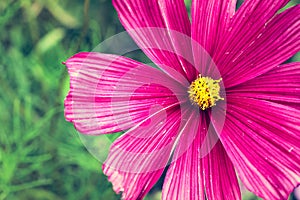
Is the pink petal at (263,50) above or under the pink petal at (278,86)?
above

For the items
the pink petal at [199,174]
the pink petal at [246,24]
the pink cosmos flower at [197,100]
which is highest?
the pink petal at [246,24]

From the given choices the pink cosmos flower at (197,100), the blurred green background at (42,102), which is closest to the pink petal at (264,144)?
the pink cosmos flower at (197,100)

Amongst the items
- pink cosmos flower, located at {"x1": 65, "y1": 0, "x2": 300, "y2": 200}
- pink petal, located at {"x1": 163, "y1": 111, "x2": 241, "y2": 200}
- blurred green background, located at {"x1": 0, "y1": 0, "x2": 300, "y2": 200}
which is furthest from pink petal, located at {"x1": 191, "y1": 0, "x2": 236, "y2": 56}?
blurred green background, located at {"x1": 0, "y1": 0, "x2": 300, "y2": 200}

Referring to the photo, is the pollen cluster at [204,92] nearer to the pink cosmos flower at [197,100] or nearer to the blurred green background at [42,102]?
the pink cosmos flower at [197,100]

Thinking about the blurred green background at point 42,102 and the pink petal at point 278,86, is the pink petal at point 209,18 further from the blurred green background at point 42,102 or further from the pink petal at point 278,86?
the blurred green background at point 42,102

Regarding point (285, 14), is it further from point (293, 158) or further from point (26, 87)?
point (26, 87)

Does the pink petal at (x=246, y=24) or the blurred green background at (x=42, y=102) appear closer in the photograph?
the pink petal at (x=246, y=24)

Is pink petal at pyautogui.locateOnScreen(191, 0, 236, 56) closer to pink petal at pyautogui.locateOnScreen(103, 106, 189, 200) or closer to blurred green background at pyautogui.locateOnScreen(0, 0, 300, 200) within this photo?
pink petal at pyautogui.locateOnScreen(103, 106, 189, 200)
